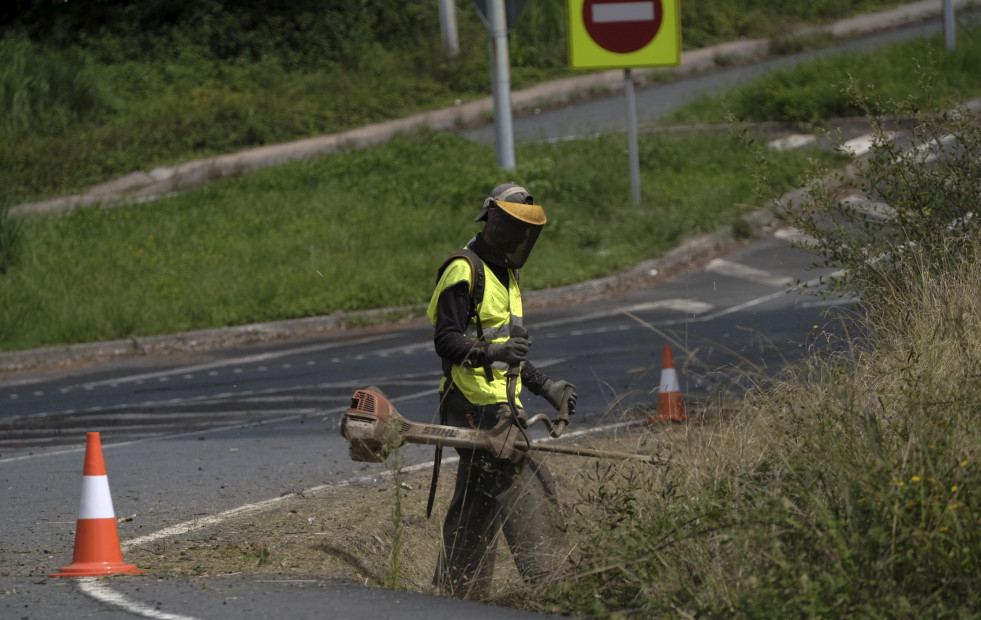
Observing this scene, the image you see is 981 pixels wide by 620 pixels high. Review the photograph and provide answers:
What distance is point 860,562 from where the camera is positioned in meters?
4.55

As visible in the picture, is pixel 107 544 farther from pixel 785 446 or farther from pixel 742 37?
pixel 742 37

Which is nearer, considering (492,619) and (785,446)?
(492,619)

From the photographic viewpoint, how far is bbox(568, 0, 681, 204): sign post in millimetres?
17062

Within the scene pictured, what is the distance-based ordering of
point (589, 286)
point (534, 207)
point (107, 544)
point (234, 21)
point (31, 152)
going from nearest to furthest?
point (534, 207), point (107, 544), point (589, 286), point (31, 152), point (234, 21)

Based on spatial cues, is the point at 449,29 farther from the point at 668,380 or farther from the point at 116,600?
the point at 116,600

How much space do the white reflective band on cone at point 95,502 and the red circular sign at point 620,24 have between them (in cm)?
1233

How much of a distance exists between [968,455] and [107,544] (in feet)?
12.2

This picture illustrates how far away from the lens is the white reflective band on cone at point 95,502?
19.8 feet

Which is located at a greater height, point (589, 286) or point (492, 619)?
point (492, 619)

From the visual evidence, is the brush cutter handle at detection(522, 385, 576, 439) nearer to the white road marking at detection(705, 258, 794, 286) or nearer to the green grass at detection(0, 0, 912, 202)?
the white road marking at detection(705, 258, 794, 286)

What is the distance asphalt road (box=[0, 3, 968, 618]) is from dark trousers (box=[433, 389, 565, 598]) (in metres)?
0.44

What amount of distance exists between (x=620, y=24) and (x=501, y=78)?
1782 millimetres

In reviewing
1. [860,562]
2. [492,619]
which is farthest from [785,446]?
[492,619]

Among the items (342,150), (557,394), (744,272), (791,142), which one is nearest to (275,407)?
(557,394)
